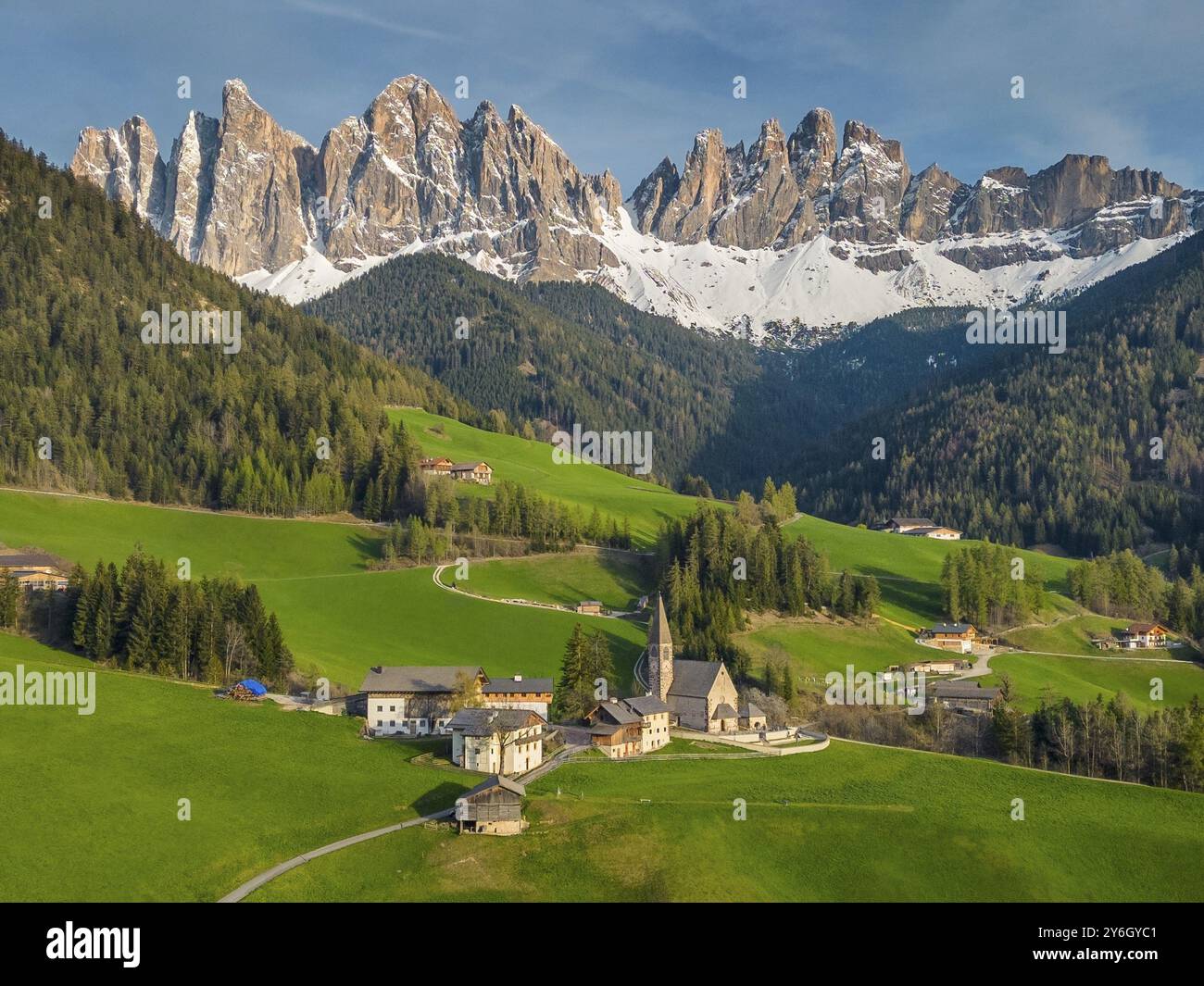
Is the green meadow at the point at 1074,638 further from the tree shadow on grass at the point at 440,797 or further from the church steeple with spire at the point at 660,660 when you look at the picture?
the tree shadow on grass at the point at 440,797

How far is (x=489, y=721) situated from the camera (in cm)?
7731

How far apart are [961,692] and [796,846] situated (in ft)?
154

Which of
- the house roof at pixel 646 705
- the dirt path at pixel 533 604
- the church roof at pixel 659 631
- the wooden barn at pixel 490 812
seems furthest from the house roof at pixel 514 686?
the dirt path at pixel 533 604

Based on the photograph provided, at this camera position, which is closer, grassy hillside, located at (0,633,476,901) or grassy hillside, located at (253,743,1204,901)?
grassy hillside, located at (0,633,476,901)

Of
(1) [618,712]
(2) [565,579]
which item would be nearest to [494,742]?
(1) [618,712]

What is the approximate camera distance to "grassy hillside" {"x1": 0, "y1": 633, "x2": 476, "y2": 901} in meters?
56.8

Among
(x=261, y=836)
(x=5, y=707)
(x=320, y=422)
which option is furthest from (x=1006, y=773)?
(x=320, y=422)

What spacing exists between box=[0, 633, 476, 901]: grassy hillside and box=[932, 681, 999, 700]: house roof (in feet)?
169

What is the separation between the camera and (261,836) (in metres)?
62.2

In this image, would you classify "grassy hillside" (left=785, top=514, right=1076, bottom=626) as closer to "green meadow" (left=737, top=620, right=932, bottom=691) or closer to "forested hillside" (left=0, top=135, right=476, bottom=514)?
"green meadow" (left=737, top=620, right=932, bottom=691)

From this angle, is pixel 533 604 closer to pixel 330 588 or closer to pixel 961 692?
pixel 330 588

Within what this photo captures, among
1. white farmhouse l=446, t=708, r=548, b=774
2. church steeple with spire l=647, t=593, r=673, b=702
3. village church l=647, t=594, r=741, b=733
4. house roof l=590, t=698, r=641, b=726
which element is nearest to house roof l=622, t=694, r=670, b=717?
house roof l=590, t=698, r=641, b=726

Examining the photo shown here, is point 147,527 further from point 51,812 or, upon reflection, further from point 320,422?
point 51,812
